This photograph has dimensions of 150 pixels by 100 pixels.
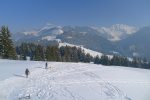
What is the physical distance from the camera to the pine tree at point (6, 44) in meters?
89.6

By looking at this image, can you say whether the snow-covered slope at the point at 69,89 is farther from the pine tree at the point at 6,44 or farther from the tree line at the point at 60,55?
the tree line at the point at 60,55

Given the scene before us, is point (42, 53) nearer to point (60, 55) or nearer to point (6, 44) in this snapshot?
point (60, 55)

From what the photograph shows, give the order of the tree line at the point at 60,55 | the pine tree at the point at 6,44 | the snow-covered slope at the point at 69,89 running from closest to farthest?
the snow-covered slope at the point at 69,89 → the pine tree at the point at 6,44 → the tree line at the point at 60,55

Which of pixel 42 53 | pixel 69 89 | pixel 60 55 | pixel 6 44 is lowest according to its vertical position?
pixel 69 89

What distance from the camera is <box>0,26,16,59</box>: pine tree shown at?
294 feet

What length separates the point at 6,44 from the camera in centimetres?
8969

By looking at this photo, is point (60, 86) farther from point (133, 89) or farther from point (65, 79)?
point (133, 89)

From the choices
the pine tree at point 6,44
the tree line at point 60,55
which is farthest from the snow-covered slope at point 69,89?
the tree line at point 60,55

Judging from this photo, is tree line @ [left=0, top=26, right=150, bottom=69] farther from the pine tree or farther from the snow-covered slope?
the snow-covered slope

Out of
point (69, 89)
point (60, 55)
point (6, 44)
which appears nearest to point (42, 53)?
point (60, 55)

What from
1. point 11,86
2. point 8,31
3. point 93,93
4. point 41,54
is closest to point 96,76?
point 93,93

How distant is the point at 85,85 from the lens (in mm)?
46969

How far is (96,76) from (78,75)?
3.53 m

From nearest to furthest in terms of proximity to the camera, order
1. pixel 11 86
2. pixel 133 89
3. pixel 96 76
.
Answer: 1. pixel 11 86
2. pixel 133 89
3. pixel 96 76
